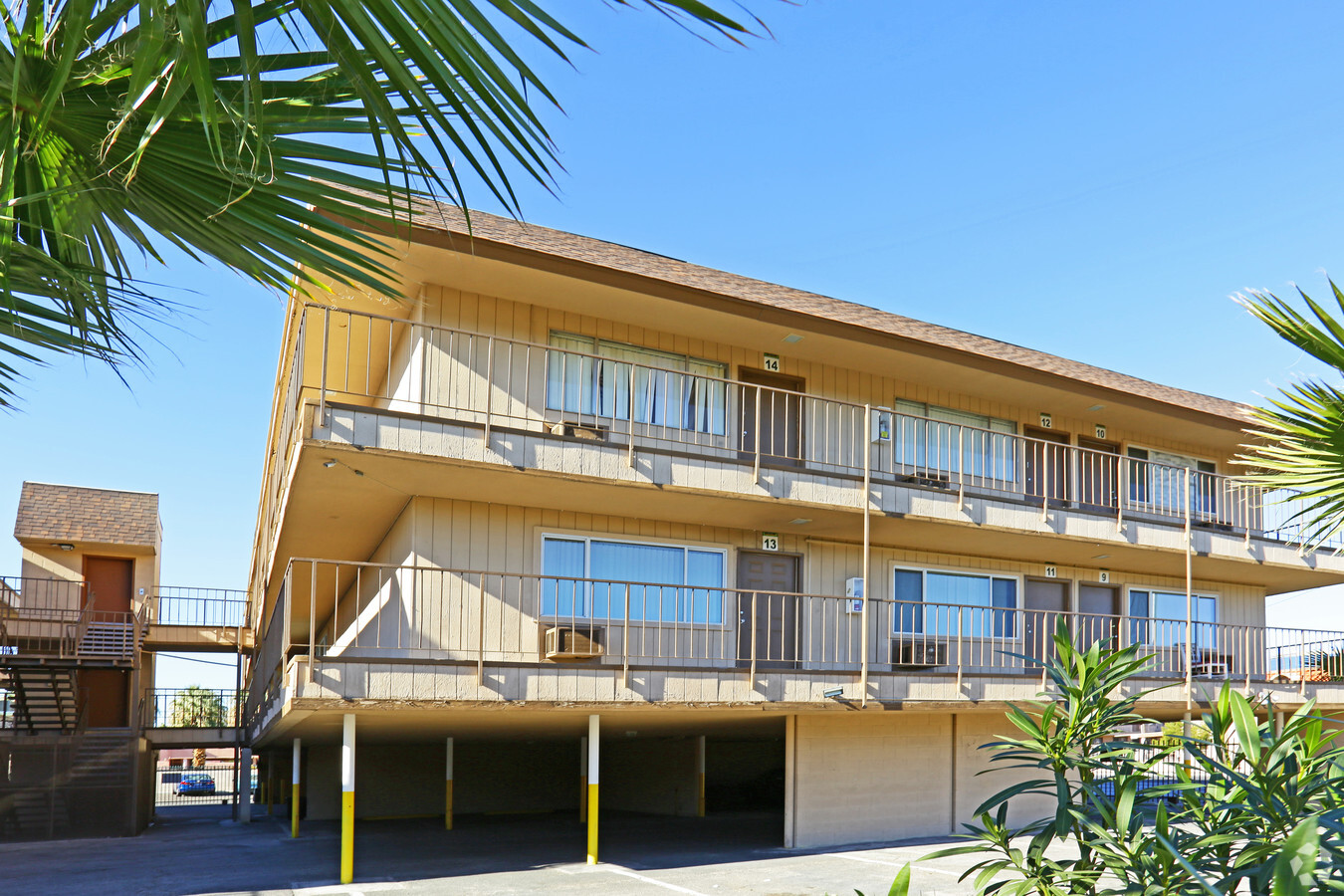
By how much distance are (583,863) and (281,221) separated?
11623mm

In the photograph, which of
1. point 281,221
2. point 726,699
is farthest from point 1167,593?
point 281,221

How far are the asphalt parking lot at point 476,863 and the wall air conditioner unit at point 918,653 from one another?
2765 millimetres

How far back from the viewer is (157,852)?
15812 millimetres

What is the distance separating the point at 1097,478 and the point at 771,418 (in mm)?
8044

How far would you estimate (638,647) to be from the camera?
1491 cm

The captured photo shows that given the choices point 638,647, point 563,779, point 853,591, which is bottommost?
point 563,779

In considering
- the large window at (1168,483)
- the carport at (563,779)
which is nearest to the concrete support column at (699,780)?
Answer: the carport at (563,779)

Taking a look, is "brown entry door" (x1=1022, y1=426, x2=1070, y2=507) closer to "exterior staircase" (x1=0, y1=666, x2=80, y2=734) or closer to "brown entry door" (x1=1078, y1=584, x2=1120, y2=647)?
"brown entry door" (x1=1078, y1=584, x2=1120, y2=647)

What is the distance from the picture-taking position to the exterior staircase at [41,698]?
2286 cm

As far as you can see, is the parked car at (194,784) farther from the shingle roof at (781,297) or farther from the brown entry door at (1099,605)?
the brown entry door at (1099,605)

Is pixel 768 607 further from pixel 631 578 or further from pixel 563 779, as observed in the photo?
pixel 563 779

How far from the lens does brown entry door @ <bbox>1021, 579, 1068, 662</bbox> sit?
18.7 m

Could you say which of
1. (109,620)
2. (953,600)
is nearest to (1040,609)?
(953,600)

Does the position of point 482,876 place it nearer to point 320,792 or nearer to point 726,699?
point 726,699
